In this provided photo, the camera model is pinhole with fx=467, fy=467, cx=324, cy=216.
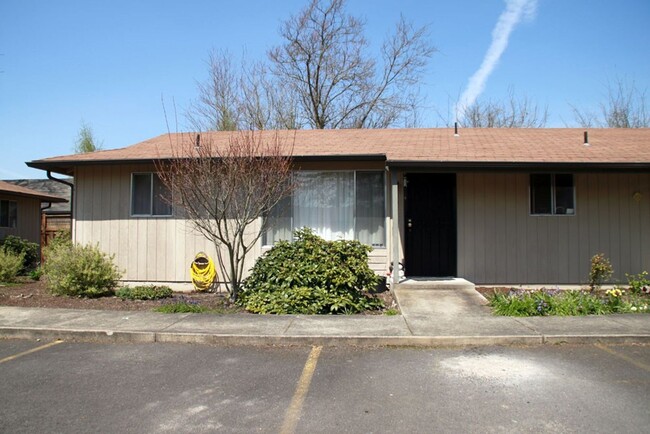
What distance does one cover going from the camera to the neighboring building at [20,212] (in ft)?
61.0

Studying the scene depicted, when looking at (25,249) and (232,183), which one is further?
(25,249)

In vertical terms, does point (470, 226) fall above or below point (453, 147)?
below

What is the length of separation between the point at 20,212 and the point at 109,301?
13.6 meters

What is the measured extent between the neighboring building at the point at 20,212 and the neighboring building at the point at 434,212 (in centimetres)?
1001

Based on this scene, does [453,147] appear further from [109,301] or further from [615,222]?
[109,301]

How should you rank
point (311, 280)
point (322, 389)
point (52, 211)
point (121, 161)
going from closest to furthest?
point (322, 389) < point (311, 280) < point (121, 161) < point (52, 211)

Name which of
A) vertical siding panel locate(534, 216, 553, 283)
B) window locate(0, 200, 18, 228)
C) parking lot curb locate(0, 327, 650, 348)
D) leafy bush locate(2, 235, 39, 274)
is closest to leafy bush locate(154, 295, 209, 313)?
parking lot curb locate(0, 327, 650, 348)

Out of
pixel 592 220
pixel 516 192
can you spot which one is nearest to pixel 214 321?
pixel 516 192

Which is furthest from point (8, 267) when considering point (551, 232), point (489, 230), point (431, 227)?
point (551, 232)

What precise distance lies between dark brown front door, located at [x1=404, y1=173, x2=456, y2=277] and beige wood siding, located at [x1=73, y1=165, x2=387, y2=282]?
7.93 feet

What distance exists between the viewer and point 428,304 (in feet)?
26.8

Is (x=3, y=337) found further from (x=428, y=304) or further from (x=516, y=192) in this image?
(x=516, y=192)

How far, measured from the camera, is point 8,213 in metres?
19.0

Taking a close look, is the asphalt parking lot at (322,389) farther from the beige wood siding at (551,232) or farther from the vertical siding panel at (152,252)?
the vertical siding panel at (152,252)
